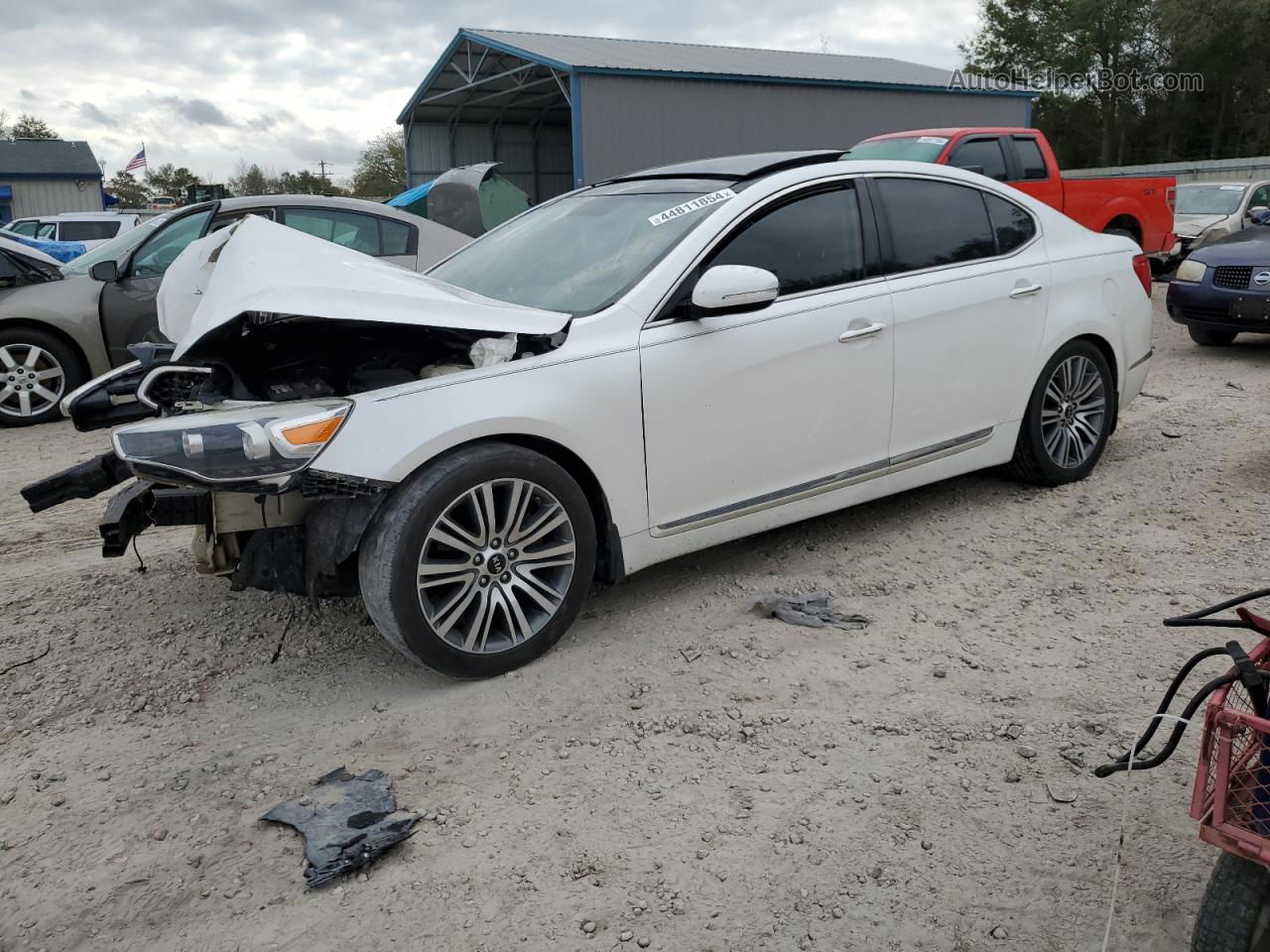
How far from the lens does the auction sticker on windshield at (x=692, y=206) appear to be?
409 centimetres

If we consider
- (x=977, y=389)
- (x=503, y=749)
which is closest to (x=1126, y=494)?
(x=977, y=389)

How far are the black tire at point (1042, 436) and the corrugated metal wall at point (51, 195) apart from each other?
5010 cm

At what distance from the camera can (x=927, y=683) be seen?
11.2ft

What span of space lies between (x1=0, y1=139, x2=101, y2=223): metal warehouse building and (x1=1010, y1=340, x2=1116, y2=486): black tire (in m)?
50.1

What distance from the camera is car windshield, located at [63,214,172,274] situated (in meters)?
8.34

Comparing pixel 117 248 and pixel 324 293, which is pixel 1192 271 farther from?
pixel 117 248

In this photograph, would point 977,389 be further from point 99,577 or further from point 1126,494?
point 99,577

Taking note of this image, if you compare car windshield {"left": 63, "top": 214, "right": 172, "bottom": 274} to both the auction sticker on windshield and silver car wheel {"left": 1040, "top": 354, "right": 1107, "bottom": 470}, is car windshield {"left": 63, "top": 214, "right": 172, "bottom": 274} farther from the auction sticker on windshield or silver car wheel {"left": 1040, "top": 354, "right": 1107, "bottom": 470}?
silver car wheel {"left": 1040, "top": 354, "right": 1107, "bottom": 470}

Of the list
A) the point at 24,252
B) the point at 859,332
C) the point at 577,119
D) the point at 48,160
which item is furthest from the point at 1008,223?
the point at 48,160

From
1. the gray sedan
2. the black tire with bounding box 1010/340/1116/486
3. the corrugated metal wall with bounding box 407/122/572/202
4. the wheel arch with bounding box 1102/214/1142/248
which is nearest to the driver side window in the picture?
the gray sedan

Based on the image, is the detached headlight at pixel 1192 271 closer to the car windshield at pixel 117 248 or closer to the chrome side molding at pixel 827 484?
the chrome side molding at pixel 827 484

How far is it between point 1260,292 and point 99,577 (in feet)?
29.1

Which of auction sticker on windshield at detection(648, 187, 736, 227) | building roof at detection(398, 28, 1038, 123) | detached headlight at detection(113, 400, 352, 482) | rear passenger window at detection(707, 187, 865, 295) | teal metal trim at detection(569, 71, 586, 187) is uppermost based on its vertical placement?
building roof at detection(398, 28, 1038, 123)

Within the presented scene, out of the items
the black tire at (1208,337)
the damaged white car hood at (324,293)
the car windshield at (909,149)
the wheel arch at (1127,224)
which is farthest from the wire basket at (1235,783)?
the wheel arch at (1127,224)
